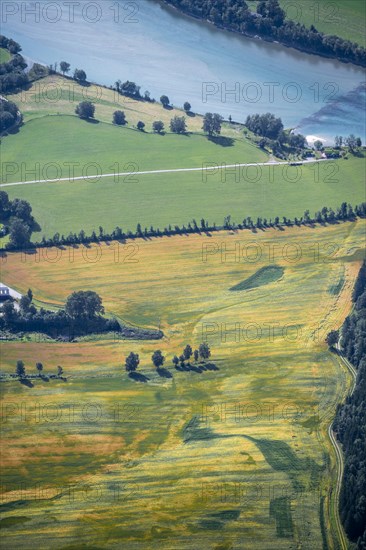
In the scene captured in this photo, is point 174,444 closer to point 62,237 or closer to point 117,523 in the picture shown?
point 117,523

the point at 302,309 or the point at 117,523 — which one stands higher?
the point at 302,309

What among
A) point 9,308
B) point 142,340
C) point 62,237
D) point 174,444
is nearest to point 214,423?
point 174,444

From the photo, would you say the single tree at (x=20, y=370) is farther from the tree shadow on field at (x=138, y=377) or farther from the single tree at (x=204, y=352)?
the single tree at (x=204, y=352)

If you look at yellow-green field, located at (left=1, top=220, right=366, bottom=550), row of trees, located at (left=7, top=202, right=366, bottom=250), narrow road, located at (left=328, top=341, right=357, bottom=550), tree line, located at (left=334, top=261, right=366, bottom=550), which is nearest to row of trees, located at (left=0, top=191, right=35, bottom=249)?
row of trees, located at (left=7, top=202, right=366, bottom=250)

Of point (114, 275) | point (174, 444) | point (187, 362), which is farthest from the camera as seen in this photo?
point (114, 275)

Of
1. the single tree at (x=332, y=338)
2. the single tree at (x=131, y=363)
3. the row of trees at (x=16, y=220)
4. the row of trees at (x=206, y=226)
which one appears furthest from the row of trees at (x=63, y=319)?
the single tree at (x=332, y=338)

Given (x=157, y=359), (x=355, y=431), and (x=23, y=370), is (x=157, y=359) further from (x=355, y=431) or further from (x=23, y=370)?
(x=355, y=431)

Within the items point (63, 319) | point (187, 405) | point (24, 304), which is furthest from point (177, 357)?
point (24, 304)
